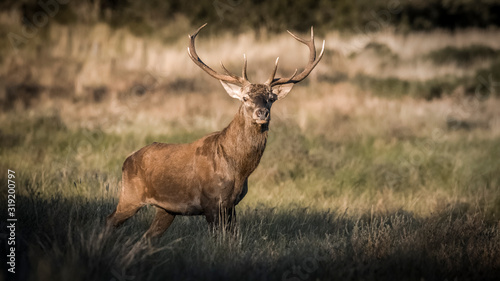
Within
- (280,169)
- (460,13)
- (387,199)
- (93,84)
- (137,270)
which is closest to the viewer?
(137,270)

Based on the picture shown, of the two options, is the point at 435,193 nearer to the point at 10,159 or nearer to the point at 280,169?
the point at 280,169

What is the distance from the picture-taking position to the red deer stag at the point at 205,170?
24.8 ft

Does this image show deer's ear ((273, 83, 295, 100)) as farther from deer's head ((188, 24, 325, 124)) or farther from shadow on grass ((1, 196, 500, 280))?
shadow on grass ((1, 196, 500, 280))

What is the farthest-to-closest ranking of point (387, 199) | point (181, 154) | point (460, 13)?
1. point (460, 13)
2. point (387, 199)
3. point (181, 154)

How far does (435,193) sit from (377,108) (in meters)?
8.37

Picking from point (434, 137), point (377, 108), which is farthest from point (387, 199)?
point (377, 108)

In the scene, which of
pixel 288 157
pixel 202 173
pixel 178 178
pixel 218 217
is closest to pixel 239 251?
pixel 218 217

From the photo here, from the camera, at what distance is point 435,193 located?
12.2m

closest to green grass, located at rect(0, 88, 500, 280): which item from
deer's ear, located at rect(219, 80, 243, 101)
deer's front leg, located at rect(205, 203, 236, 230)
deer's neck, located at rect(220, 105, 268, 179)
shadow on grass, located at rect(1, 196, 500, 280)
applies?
shadow on grass, located at rect(1, 196, 500, 280)

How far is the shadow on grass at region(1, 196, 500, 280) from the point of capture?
6297 mm

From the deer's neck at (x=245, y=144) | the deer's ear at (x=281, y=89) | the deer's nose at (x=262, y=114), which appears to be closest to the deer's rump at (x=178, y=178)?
the deer's neck at (x=245, y=144)

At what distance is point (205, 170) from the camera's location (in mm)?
7676

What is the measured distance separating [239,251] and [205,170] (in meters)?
1.00

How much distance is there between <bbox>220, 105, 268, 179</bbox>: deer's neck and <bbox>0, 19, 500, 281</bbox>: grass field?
2.79ft
